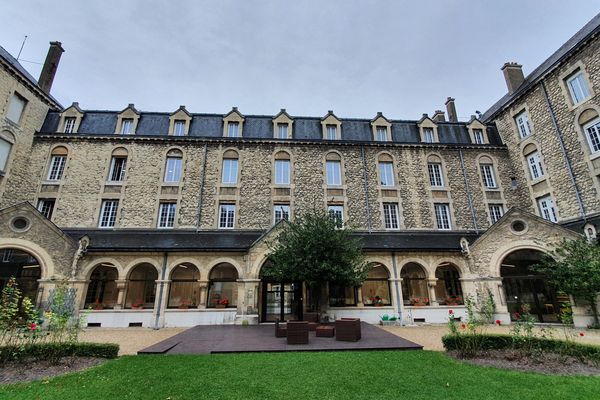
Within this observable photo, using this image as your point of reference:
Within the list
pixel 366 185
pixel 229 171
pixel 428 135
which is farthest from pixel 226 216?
pixel 428 135

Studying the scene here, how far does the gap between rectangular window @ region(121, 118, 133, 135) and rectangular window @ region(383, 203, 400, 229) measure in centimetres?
1806

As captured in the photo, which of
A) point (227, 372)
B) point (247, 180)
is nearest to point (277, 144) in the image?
point (247, 180)

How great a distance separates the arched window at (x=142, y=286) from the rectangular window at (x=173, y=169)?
565 cm

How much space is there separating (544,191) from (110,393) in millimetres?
22821

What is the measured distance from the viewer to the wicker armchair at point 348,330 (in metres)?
9.95

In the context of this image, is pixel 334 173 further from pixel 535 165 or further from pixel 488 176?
pixel 535 165

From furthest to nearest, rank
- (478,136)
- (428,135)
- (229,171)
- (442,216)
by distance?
(478,136) < (428,135) < (229,171) < (442,216)

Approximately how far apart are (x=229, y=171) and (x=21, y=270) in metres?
12.4

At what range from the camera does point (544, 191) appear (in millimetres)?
17516

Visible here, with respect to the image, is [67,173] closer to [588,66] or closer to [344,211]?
[344,211]

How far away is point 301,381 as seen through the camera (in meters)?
6.07

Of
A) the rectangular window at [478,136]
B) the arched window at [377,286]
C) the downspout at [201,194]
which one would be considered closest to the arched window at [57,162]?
the downspout at [201,194]

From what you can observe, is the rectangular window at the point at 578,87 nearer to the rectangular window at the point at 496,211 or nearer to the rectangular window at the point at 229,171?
the rectangular window at the point at 496,211

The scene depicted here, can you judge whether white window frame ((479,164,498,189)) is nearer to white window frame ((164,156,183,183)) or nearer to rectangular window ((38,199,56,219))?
white window frame ((164,156,183,183))
